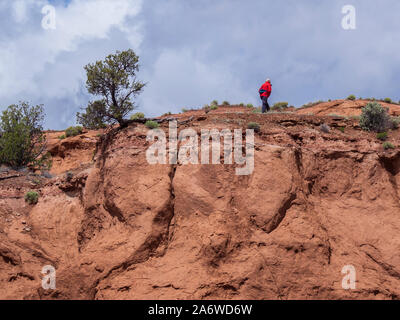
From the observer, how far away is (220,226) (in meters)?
9.62

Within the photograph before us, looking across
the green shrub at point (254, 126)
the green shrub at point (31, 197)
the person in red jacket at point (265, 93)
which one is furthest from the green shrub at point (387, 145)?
the green shrub at point (31, 197)

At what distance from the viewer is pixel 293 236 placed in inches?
376

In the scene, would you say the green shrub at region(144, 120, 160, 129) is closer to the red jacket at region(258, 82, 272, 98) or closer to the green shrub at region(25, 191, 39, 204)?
the green shrub at region(25, 191, 39, 204)

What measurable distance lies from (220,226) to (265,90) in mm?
9583

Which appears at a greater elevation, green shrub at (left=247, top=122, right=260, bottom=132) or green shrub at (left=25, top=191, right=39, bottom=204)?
green shrub at (left=247, top=122, right=260, bottom=132)

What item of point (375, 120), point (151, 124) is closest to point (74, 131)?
point (151, 124)

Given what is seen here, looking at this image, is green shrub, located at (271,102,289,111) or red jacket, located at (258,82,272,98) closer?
red jacket, located at (258,82,272,98)

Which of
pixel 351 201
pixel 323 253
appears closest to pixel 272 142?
pixel 351 201

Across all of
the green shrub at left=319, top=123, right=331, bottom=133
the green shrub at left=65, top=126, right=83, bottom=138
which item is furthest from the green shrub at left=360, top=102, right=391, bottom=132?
the green shrub at left=65, top=126, right=83, bottom=138

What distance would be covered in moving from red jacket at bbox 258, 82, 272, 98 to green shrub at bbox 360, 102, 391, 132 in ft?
16.7

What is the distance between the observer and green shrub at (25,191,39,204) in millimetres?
12641

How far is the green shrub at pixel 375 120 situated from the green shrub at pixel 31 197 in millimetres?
11530

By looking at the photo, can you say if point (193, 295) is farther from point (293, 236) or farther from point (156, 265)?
point (293, 236)

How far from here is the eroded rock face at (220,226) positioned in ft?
29.6
